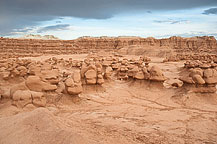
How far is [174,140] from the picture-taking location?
139 inches

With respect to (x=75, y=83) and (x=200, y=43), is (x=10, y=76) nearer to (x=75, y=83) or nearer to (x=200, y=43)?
(x=75, y=83)

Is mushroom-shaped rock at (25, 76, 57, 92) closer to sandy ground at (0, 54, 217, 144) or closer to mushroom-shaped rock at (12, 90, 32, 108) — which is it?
sandy ground at (0, 54, 217, 144)

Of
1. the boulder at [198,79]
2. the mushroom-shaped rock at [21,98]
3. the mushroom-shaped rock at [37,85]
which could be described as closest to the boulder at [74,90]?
the mushroom-shaped rock at [37,85]

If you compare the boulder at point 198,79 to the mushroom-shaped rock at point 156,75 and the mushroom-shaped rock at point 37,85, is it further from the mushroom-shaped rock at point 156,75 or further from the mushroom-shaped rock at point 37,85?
the mushroom-shaped rock at point 37,85

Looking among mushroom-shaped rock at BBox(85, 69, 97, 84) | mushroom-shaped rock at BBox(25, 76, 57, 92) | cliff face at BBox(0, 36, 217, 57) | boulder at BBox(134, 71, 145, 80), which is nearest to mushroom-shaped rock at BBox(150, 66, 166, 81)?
boulder at BBox(134, 71, 145, 80)

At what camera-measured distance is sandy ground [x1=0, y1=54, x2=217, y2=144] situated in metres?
3.29

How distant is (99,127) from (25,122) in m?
1.51

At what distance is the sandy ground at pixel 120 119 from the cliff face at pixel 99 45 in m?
31.0

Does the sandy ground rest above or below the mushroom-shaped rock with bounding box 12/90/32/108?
below

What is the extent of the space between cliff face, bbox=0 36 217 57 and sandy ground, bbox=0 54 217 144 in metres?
31.0

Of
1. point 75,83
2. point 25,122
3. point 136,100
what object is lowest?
point 136,100

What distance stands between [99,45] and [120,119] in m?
42.3

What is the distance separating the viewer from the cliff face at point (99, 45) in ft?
120

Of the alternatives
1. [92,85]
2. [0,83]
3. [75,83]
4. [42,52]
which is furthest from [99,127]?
[42,52]
